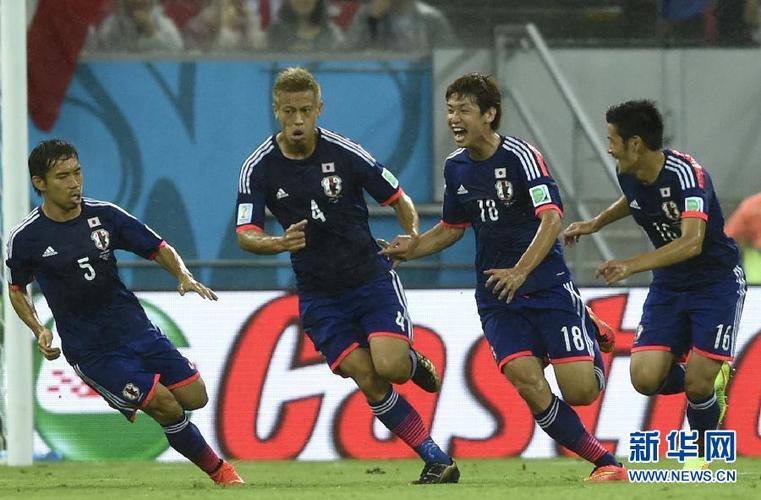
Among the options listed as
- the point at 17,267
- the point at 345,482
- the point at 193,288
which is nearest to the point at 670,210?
the point at 345,482

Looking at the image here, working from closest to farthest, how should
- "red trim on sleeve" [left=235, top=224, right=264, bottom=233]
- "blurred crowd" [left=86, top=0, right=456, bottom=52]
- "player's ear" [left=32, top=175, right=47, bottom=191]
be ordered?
1. "red trim on sleeve" [left=235, top=224, right=264, bottom=233]
2. "player's ear" [left=32, top=175, right=47, bottom=191]
3. "blurred crowd" [left=86, top=0, right=456, bottom=52]

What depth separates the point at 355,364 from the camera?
26.5 ft

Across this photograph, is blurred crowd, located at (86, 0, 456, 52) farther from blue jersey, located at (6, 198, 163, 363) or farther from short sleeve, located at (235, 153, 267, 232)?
short sleeve, located at (235, 153, 267, 232)

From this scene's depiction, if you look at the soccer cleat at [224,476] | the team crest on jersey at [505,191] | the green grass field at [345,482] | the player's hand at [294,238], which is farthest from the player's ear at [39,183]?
the team crest on jersey at [505,191]

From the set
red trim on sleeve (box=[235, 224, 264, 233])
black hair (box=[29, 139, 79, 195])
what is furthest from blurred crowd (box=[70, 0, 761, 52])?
red trim on sleeve (box=[235, 224, 264, 233])

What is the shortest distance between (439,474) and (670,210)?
1.73m

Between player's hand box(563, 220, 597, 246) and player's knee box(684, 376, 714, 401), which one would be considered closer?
player's knee box(684, 376, 714, 401)

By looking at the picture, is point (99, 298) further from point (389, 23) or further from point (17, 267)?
point (389, 23)

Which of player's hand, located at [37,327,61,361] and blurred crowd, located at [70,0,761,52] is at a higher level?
blurred crowd, located at [70,0,761,52]

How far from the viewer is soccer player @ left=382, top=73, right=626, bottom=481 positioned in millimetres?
7855

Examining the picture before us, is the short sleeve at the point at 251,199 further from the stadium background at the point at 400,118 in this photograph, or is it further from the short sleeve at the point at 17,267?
the stadium background at the point at 400,118

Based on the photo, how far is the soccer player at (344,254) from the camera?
316 inches

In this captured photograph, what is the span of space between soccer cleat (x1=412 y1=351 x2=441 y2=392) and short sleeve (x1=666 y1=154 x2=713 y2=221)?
5.11 ft

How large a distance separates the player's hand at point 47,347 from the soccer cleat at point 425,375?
1.83 m
